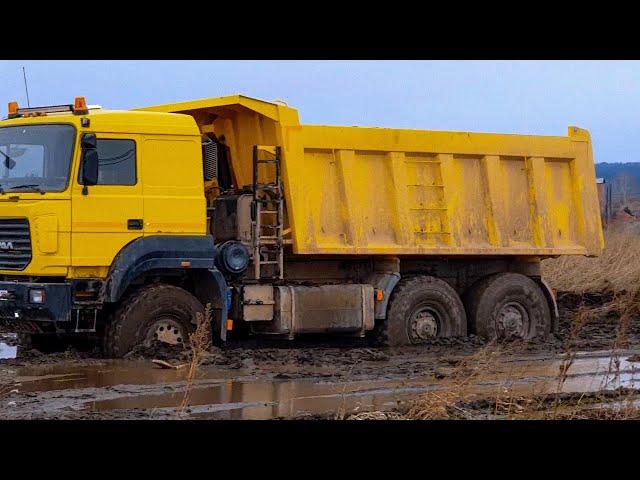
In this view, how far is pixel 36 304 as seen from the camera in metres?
12.2

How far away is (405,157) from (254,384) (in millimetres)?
4771

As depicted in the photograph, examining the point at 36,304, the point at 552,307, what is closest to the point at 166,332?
the point at 36,304

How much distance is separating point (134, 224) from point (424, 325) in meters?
4.52

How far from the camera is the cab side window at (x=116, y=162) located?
12.6 meters

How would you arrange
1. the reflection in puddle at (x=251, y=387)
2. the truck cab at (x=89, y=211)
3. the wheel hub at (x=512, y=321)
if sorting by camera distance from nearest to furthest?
the reflection in puddle at (x=251, y=387) → the truck cab at (x=89, y=211) → the wheel hub at (x=512, y=321)

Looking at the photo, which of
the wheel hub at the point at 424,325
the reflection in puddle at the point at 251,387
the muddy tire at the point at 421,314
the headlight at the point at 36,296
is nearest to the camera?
the reflection in puddle at the point at 251,387

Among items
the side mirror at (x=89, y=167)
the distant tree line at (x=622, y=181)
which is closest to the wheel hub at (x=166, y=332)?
the side mirror at (x=89, y=167)

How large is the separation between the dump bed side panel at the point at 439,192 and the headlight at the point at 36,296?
3323 mm

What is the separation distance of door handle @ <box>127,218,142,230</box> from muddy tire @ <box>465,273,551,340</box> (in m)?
5.32

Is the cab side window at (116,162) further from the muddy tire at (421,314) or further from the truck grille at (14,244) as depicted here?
the muddy tire at (421,314)

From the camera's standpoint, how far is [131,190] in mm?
12672

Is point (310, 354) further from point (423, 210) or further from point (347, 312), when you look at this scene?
point (423, 210)

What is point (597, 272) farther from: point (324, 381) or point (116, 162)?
point (116, 162)
